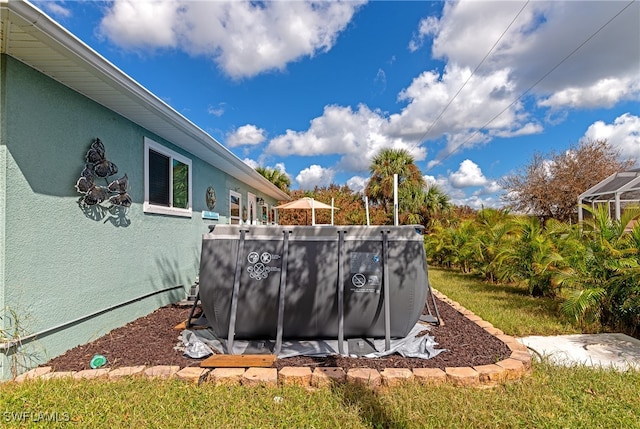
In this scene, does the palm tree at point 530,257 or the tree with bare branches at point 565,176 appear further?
the tree with bare branches at point 565,176

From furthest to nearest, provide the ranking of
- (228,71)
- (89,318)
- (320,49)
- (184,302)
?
(228,71)
(320,49)
(184,302)
(89,318)

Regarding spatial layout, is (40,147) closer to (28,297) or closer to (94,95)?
(94,95)

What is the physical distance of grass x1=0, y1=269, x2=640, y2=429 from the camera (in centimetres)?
230

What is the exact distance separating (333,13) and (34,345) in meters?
9.62

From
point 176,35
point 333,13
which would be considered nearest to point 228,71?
point 176,35

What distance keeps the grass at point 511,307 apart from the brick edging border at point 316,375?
1807mm

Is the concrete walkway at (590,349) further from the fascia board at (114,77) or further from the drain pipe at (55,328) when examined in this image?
the fascia board at (114,77)

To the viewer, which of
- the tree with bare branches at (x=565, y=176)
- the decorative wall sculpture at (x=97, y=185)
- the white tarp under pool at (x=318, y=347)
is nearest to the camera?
the white tarp under pool at (x=318, y=347)

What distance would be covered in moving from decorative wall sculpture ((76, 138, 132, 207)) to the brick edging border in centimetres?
186

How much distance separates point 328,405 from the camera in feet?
8.27

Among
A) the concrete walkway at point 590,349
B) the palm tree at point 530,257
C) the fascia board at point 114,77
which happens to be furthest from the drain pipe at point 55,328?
the palm tree at point 530,257

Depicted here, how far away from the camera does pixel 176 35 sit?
9.44 m

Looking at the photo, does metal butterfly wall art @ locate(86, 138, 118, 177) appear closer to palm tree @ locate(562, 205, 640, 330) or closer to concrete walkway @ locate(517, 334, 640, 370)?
concrete walkway @ locate(517, 334, 640, 370)

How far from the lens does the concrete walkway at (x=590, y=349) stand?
342cm
